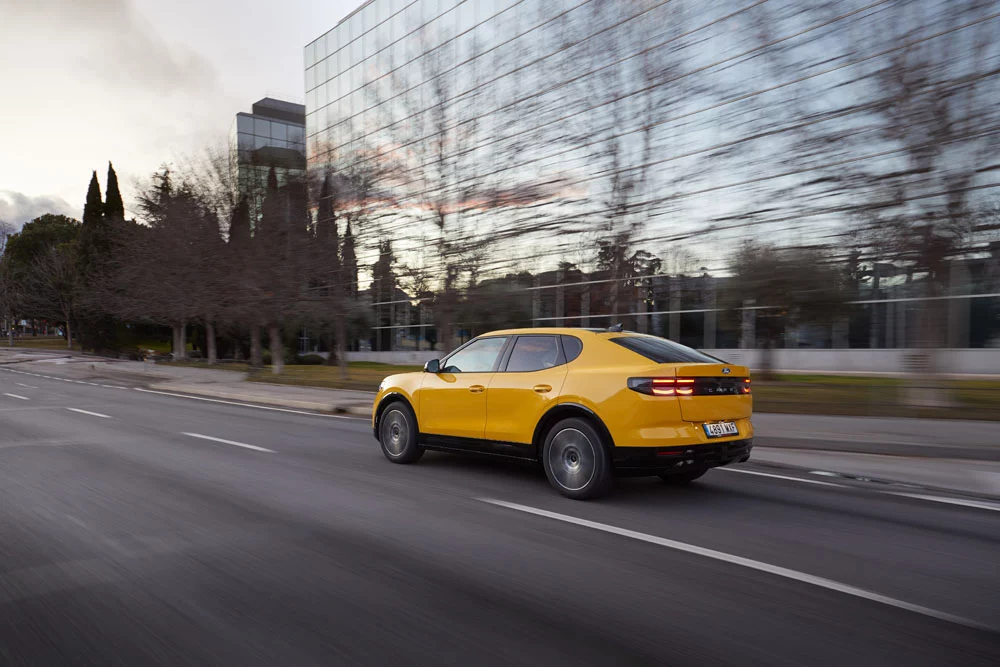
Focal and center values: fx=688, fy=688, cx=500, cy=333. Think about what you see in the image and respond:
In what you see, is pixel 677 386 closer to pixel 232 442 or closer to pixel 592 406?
pixel 592 406

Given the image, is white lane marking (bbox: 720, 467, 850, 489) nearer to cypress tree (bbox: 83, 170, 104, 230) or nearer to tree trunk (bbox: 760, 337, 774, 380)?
tree trunk (bbox: 760, 337, 774, 380)

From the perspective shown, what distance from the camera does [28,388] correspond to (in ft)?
73.8

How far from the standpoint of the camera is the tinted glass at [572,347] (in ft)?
21.6

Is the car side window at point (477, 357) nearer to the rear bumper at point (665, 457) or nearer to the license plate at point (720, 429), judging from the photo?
the rear bumper at point (665, 457)

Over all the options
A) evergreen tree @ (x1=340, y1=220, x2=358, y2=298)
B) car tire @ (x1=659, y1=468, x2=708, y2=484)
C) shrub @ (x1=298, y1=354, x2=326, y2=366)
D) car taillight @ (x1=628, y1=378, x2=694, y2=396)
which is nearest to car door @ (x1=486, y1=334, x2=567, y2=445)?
car taillight @ (x1=628, y1=378, x2=694, y2=396)

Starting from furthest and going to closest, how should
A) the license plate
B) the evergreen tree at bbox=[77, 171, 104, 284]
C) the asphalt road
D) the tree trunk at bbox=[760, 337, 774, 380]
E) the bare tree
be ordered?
the bare tree < the evergreen tree at bbox=[77, 171, 104, 284] < the tree trunk at bbox=[760, 337, 774, 380] < the license plate < the asphalt road

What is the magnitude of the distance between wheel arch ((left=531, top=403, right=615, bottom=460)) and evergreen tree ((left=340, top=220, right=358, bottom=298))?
19309mm

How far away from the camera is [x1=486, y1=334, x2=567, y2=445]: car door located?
6.59 metres

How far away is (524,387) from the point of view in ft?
22.2

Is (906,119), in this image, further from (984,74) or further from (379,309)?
(379,309)

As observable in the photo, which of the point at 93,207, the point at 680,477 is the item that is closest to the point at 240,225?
the point at 680,477

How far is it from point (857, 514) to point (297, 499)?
497 cm

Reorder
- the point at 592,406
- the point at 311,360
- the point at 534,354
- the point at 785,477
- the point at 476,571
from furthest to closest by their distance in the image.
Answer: the point at 311,360 < the point at 785,477 < the point at 534,354 < the point at 592,406 < the point at 476,571

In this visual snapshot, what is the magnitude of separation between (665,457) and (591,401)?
80 cm
